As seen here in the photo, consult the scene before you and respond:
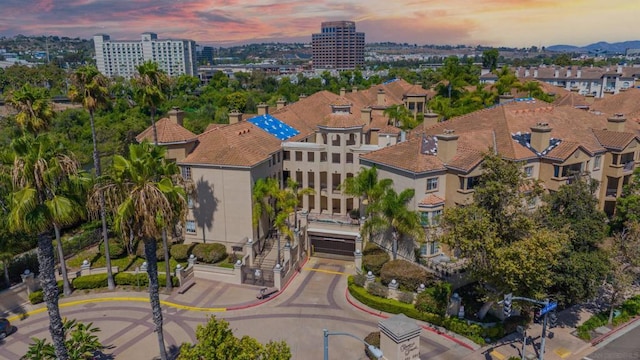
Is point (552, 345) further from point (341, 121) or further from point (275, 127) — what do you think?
point (275, 127)

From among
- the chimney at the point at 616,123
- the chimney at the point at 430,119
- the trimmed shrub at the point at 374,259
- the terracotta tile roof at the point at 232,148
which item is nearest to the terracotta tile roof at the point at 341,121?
the terracotta tile roof at the point at 232,148

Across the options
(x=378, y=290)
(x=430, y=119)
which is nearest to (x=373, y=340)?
(x=378, y=290)

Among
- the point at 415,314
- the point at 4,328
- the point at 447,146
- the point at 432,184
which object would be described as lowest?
the point at 415,314

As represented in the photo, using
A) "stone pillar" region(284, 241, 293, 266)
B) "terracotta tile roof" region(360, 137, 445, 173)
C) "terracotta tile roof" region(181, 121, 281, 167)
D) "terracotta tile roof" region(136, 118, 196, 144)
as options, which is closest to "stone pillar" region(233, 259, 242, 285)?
"stone pillar" region(284, 241, 293, 266)

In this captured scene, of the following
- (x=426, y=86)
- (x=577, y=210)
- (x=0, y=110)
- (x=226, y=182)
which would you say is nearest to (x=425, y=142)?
(x=577, y=210)

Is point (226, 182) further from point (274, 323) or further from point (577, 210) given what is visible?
point (577, 210)

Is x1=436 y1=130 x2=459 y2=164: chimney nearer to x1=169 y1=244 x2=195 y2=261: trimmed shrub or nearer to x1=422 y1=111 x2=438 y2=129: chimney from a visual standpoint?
x1=422 y1=111 x2=438 y2=129: chimney
